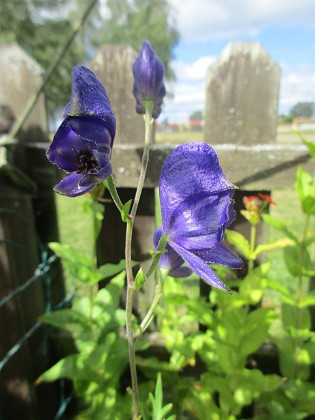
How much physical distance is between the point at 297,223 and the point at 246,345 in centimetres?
325

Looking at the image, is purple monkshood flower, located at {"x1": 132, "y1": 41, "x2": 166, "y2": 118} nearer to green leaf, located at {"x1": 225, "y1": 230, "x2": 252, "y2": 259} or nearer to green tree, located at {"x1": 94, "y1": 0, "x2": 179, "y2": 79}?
green leaf, located at {"x1": 225, "y1": 230, "x2": 252, "y2": 259}

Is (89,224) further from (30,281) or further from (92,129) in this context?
(92,129)

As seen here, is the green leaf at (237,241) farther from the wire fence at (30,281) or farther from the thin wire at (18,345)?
the thin wire at (18,345)

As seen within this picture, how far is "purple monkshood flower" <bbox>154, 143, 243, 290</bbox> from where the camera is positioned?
551 mm

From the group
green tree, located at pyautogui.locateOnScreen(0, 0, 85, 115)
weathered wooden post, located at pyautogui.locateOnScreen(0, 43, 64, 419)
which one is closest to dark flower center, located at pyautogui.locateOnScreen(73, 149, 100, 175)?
weathered wooden post, located at pyautogui.locateOnScreen(0, 43, 64, 419)

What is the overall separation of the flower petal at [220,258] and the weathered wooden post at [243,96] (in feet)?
2.95

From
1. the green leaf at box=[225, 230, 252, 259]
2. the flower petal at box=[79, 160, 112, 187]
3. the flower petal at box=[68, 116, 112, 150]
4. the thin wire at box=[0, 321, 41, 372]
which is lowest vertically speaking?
the thin wire at box=[0, 321, 41, 372]

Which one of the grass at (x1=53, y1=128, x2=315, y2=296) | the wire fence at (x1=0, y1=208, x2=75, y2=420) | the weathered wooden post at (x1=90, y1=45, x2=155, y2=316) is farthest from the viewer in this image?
the grass at (x1=53, y1=128, x2=315, y2=296)

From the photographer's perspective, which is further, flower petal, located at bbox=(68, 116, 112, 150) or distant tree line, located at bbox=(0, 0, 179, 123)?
distant tree line, located at bbox=(0, 0, 179, 123)

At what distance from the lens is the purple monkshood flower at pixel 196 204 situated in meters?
0.55

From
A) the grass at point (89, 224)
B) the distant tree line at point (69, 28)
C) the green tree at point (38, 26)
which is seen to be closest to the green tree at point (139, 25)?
the distant tree line at point (69, 28)

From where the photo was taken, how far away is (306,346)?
1.36 m

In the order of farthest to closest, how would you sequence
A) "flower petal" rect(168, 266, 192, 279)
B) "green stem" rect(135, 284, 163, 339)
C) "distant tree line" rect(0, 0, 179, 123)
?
"distant tree line" rect(0, 0, 179, 123) < "flower petal" rect(168, 266, 192, 279) < "green stem" rect(135, 284, 163, 339)

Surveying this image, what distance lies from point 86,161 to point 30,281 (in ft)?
3.60
